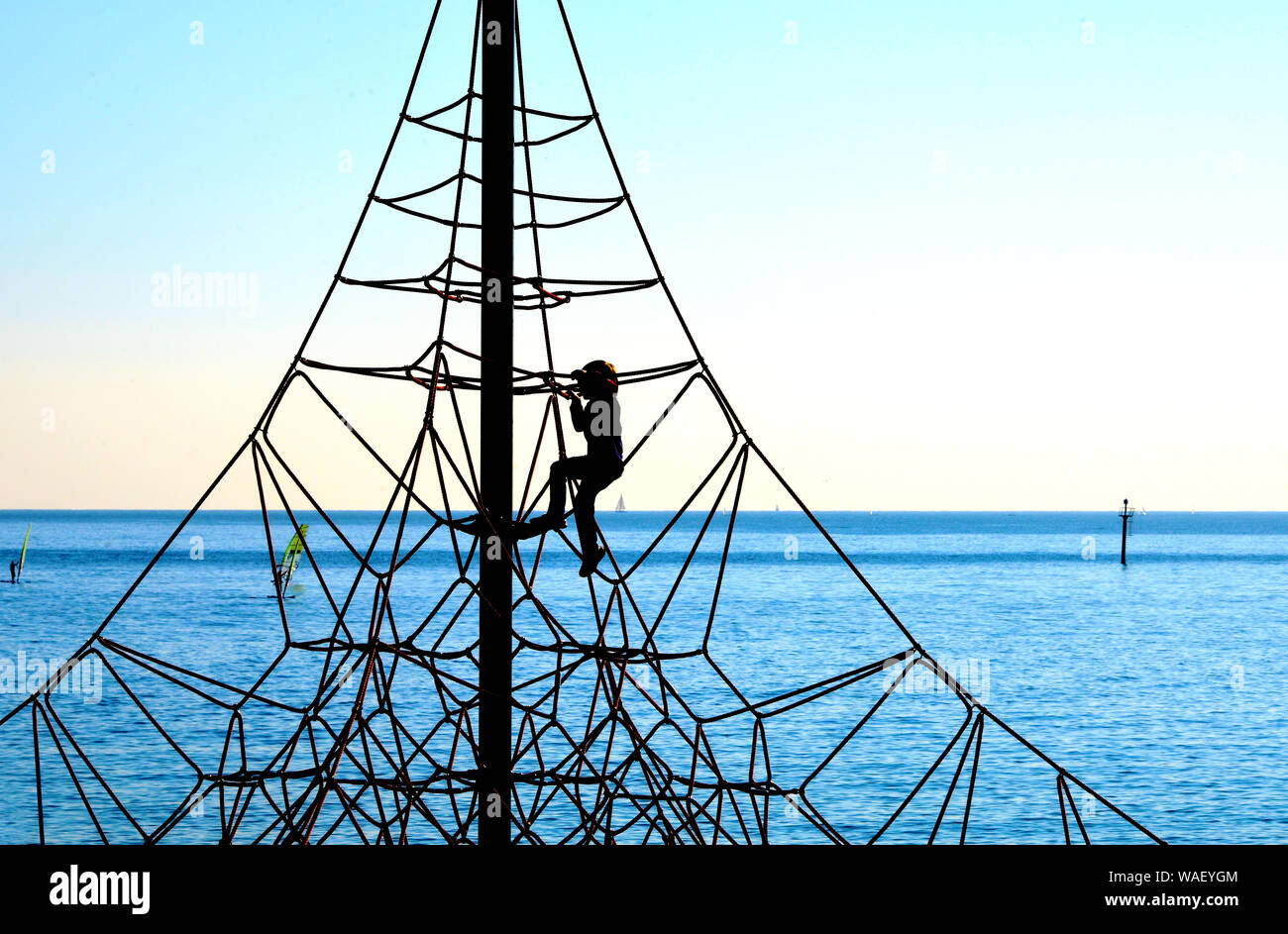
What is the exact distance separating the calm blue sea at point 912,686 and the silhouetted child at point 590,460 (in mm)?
1207

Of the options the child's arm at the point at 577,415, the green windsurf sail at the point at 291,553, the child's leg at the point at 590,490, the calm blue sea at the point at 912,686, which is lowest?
the calm blue sea at the point at 912,686

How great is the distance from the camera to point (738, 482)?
10961 millimetres

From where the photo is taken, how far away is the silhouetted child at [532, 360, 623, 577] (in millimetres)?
11141

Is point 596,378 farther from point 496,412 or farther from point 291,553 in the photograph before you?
point 291,553

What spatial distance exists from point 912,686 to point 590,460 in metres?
52.6

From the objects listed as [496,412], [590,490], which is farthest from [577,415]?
[496,412]

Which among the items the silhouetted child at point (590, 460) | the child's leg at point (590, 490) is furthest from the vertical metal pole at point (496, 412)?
the child's leg at point (590, 490)

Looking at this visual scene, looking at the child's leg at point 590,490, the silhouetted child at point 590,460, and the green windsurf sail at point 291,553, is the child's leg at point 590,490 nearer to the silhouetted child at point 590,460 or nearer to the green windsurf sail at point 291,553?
the silhouetted child at point 590,460

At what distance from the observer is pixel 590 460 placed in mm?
11461

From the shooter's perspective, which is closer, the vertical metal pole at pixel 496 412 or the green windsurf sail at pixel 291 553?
the vertical metal pole at pixel 496 412

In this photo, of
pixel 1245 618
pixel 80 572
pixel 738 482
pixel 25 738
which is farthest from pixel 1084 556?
pixel 738 482

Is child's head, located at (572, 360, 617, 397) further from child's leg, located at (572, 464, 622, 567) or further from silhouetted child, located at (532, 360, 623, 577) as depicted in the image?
child's leg, located at (572, 464, 622, 567)

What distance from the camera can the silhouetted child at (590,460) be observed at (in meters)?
11.1
